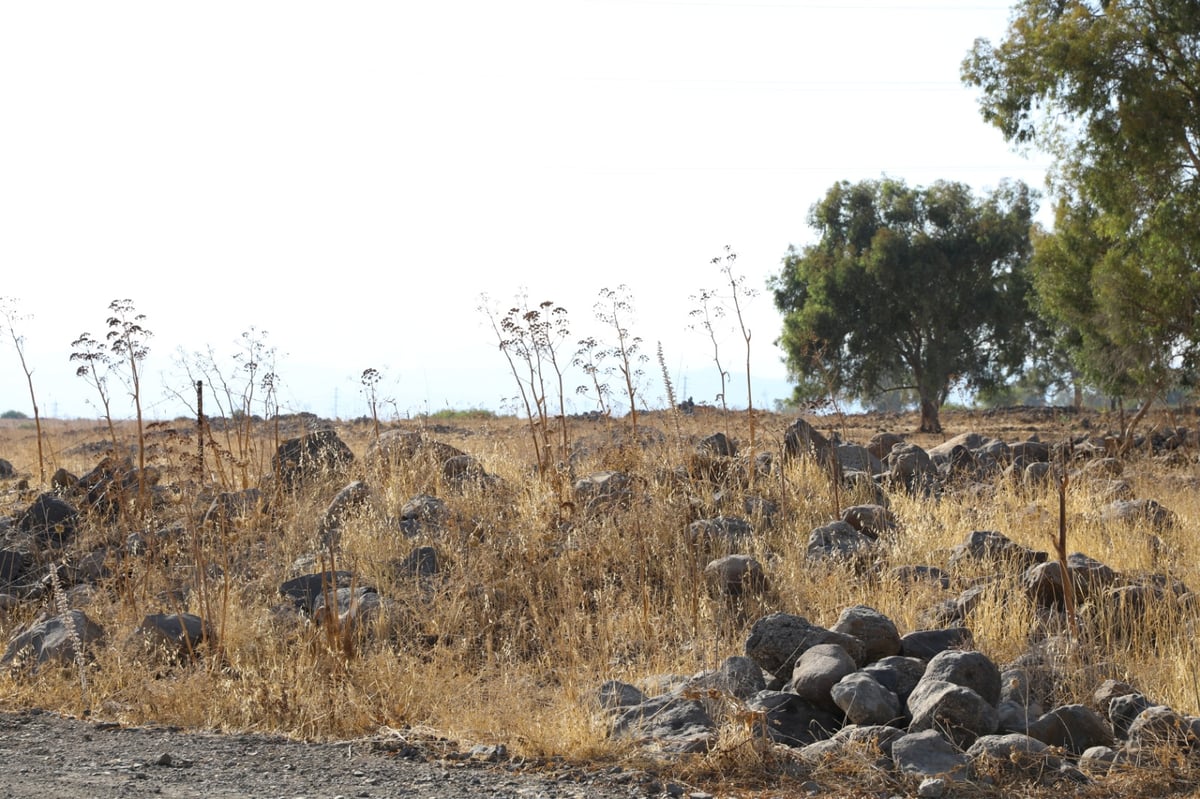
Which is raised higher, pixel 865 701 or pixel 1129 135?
pixel 1129 135

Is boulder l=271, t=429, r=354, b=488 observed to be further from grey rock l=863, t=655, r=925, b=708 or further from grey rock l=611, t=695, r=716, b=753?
grey rock l=863, t=655, r=925, b=708

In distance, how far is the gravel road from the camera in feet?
14.6

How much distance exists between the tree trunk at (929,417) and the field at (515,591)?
60.5 feet

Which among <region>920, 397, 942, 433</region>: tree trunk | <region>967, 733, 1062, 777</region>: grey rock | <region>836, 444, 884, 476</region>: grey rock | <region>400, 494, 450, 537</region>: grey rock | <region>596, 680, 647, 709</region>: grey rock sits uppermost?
<region>920, 397, 942, 433</region>: tree trunk

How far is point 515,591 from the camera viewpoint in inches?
297

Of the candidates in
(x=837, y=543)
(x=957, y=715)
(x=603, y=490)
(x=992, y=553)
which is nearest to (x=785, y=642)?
(x=957, y=715)

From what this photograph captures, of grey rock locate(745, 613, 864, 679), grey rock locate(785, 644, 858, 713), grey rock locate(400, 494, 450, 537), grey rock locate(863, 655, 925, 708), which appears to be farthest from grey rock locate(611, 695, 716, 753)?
grey rock locate(400, 494, 450, 537)

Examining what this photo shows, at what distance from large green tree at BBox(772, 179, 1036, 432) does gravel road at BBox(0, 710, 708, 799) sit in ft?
92.6

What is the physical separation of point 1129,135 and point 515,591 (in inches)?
613

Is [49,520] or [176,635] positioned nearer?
[176,635]

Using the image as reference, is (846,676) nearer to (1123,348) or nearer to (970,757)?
(970,757)

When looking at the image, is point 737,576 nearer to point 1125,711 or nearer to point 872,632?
point 872,632

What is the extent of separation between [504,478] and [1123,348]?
1610 centimetres

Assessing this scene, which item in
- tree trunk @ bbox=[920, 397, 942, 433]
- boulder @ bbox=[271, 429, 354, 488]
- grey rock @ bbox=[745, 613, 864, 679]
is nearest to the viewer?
grey rock @ bbox=[745, 613, 864, 679]
